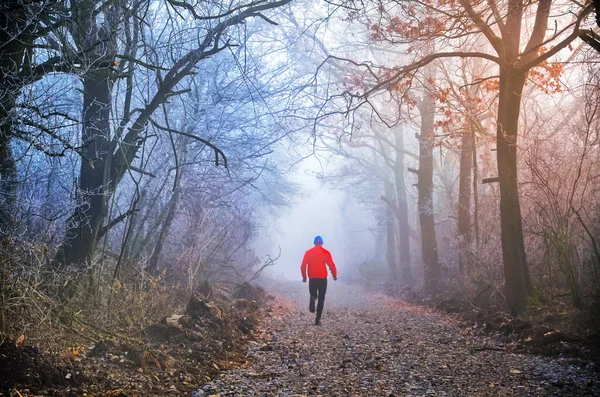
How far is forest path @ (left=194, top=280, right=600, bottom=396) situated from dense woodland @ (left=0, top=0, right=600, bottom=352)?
218cm

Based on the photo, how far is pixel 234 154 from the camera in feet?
45.4

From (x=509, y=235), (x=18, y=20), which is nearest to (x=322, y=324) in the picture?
(x=509, y=235)

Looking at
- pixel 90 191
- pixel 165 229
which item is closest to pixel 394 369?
pixel 90 191

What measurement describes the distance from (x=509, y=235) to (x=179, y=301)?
7.37 metres

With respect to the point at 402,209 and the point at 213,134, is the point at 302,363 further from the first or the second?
the point at 402,209

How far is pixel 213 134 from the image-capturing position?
13.2 meters

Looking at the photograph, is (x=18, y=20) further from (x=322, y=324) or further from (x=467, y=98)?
(x=467, y=98)

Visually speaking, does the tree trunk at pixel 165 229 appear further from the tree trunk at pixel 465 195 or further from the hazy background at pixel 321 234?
the hazy background at pixel 321 234

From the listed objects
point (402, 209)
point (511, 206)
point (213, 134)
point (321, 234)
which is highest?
point (321, 234)

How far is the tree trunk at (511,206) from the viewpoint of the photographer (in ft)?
32.3

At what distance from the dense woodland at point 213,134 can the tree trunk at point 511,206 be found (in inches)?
1.2

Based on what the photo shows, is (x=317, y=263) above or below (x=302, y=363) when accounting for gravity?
above

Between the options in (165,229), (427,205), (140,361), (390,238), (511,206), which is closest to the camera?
(140,361)

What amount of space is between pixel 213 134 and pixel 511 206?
307 inches
